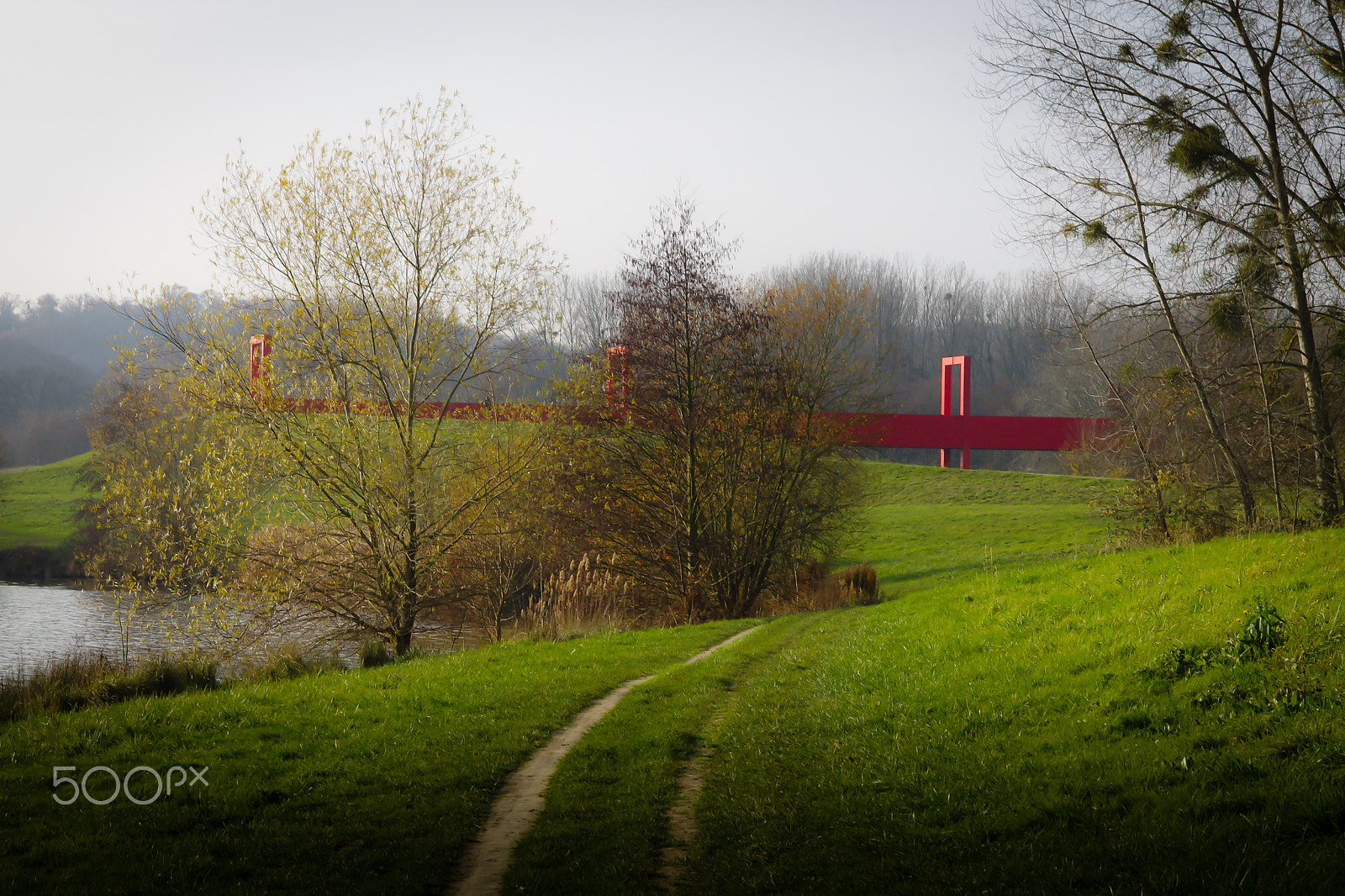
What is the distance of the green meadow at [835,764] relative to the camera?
174 inches

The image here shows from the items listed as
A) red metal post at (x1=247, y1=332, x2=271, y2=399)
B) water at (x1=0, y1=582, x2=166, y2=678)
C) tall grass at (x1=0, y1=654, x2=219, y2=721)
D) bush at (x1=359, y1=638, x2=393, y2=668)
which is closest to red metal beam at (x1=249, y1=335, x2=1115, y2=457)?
red metal post at (x1=247, y1=332, x2=271, y2=399)

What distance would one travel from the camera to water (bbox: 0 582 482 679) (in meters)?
14.7

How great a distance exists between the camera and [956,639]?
9.61 meters

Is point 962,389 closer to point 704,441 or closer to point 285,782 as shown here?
point 704,441

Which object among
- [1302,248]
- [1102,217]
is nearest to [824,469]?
[1102,217]

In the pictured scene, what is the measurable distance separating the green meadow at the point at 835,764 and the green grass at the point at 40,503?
4212 centimetres

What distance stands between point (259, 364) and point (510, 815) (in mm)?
11918

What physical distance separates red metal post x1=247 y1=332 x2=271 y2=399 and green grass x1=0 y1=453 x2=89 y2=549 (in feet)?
110

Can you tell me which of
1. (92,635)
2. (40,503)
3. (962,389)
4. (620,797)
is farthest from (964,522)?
(40,503)

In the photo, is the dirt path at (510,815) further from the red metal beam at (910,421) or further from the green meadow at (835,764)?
the red metal beam at (910,421)

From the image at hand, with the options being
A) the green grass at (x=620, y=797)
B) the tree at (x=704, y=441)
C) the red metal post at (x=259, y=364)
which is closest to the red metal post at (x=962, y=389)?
the tree at (x=704, y=441)

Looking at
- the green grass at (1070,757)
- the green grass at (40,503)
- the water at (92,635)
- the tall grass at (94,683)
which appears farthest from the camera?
the green grass at (40,503)

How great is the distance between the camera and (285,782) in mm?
5840

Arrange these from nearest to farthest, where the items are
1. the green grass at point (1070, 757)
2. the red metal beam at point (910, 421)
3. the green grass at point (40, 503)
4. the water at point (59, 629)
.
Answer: the green grass at point (1070, 757) → the red metal beam at point (910, 421) → the water at point (59, 629) → the green grass at point (40, 503)
